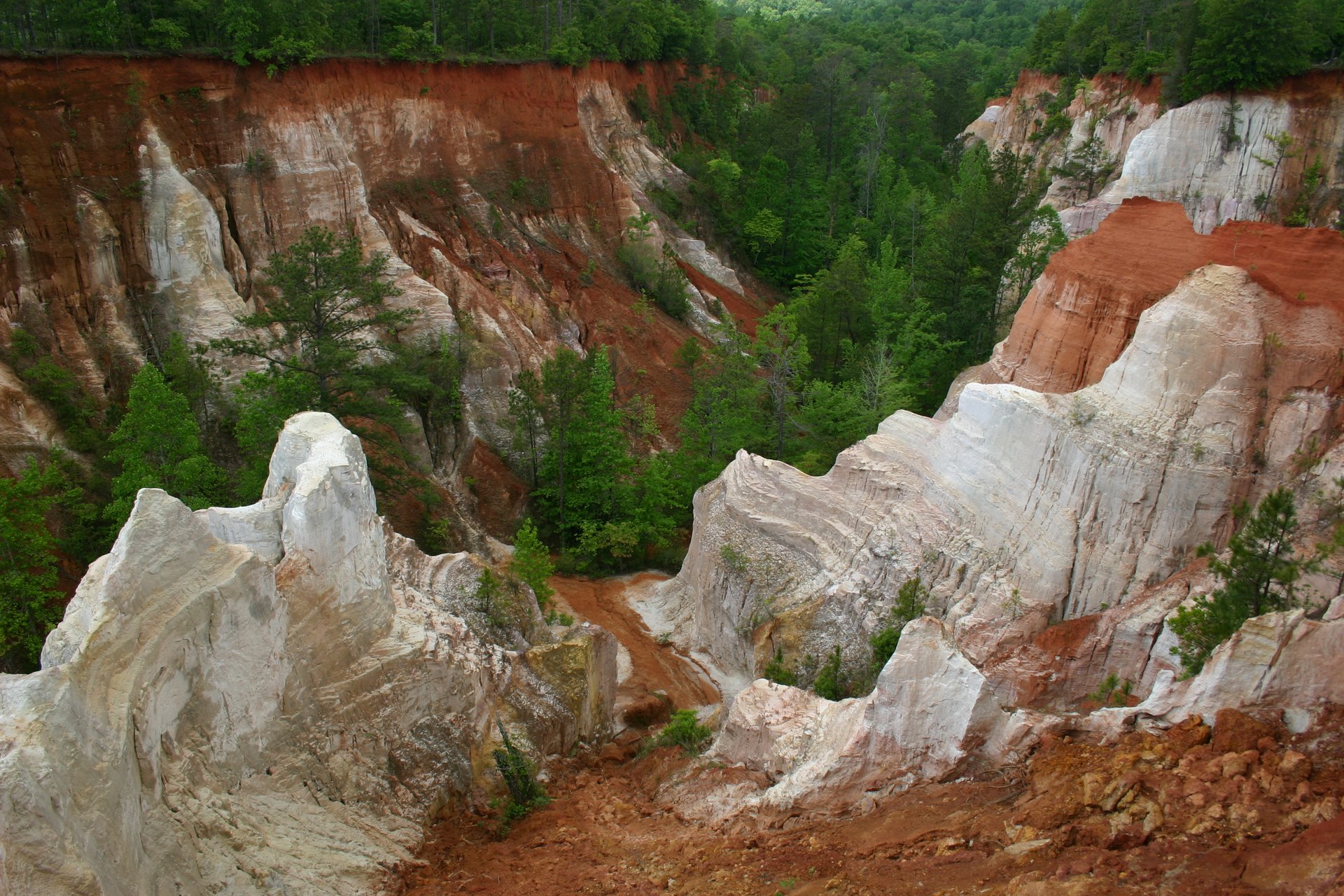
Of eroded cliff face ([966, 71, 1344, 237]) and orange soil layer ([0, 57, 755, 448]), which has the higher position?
eroded cliff face ([966, 71, 1344, 237])

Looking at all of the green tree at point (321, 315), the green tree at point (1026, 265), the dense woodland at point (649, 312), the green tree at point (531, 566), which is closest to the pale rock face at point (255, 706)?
the green tree at point (531, 566)

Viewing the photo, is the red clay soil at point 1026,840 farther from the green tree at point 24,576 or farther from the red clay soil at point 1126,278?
the green tree at point 24,576

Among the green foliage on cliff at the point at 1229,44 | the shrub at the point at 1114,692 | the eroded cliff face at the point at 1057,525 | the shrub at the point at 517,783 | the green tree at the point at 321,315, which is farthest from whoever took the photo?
the green foliage on cliff at the point at 1229,44

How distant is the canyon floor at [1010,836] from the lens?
28.6 ft

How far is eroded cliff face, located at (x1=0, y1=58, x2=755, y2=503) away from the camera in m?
24.7

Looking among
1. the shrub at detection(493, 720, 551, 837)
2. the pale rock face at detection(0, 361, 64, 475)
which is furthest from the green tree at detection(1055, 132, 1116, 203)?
the pale rock face at detection(0, 361, 64, 475)

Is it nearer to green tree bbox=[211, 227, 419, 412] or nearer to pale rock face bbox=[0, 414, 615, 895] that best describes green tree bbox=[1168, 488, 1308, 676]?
pale rock face bbox=[0, 414, 615, 895]

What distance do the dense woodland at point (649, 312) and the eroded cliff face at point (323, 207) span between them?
91 centimetres

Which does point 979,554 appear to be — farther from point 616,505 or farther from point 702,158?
point 702,158

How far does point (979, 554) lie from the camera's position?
1794cm

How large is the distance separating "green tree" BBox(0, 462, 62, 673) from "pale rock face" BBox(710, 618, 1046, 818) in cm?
1325

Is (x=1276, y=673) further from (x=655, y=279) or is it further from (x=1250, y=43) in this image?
(x=1250, y=43)

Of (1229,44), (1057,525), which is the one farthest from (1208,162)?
(1057,525)

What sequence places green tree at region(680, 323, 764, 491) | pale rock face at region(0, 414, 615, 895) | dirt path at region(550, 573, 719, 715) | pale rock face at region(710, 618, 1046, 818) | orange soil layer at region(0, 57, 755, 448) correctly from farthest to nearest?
green tree at region(680, 323, 764, 491) < orange soil layer at region(0, 57, 755, 448) < dirt path at region(550, 573, 719, 715) < pale rock face at region(710, 618, 1046, 818) < pale rock face at region(0, 414, 615, 895)
